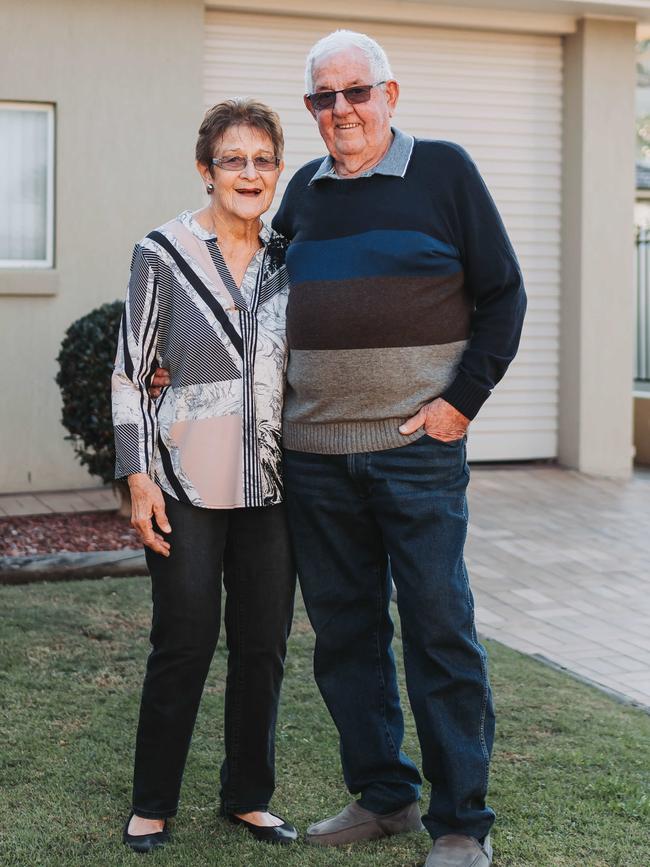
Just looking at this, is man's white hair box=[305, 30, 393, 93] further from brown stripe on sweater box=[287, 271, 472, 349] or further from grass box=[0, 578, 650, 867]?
grass box=[0, 578, 650, 867]

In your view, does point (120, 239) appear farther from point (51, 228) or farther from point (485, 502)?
point (485, 502)

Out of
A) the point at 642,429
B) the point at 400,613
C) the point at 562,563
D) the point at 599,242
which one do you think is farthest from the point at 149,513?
the point at 642,429

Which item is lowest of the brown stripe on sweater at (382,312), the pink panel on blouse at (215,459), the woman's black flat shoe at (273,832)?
the woman's black flat shoe at (273,832)

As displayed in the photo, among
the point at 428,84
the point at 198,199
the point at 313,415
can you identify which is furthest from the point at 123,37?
the point at 313,415

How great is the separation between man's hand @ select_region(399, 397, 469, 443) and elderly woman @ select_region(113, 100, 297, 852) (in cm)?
41

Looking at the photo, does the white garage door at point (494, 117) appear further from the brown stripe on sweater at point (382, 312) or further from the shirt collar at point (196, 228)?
the brown stripe on sweater at point (382, 312)

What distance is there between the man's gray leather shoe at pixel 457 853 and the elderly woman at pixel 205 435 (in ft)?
1.63

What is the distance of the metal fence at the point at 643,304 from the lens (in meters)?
12.4

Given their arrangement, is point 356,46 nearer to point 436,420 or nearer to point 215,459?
point 436,420

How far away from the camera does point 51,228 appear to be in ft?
→ 30.5

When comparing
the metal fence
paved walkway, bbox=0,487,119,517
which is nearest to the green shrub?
paved walkway, bbox=0,487,119,517

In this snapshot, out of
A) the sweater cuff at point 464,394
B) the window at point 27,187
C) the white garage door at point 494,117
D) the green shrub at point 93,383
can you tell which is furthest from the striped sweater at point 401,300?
the white garage door at point 494,117

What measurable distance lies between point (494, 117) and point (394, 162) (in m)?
7.54

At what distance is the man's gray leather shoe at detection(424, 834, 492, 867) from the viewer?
3223 mm
